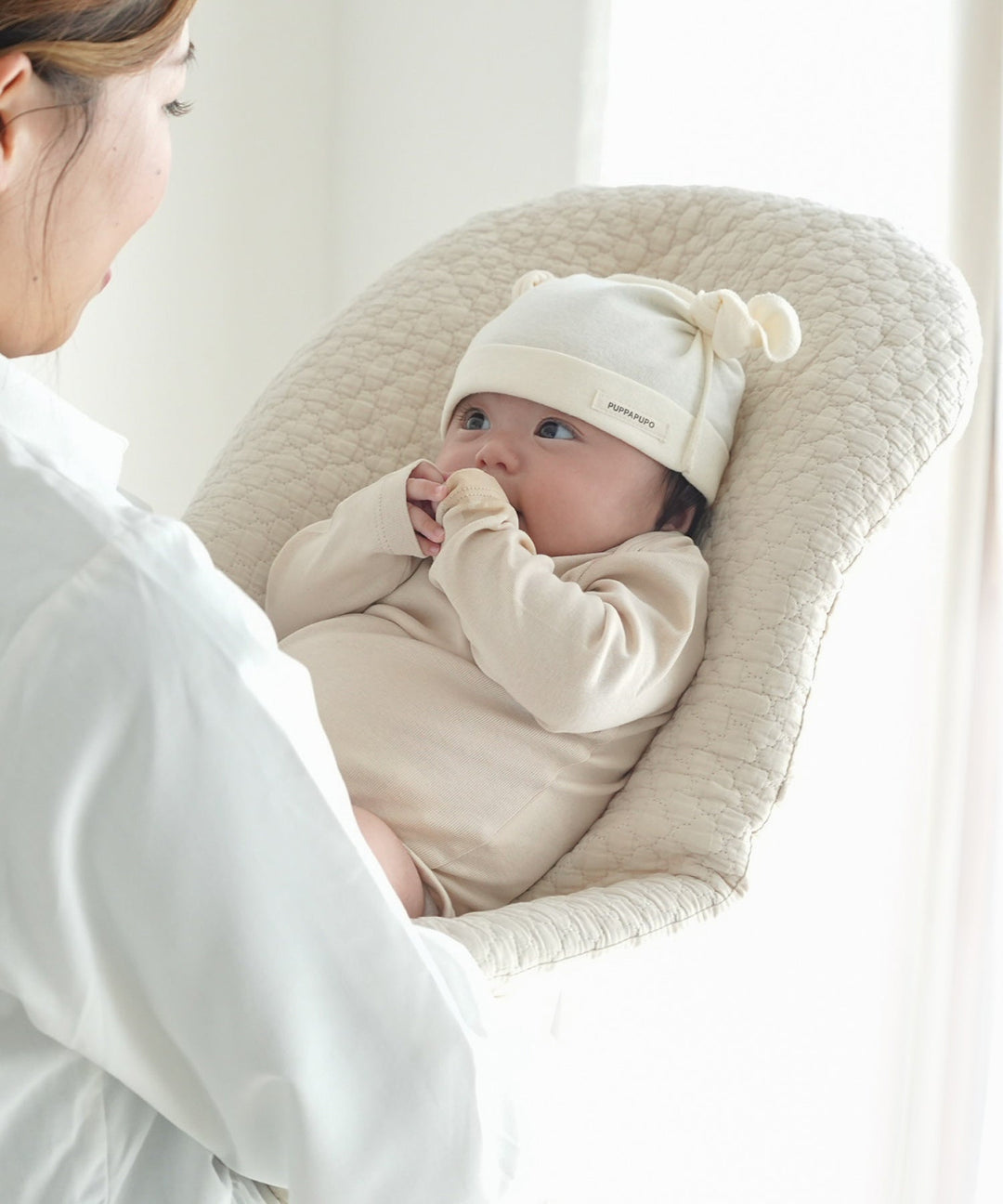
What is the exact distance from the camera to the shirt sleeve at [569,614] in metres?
1.05

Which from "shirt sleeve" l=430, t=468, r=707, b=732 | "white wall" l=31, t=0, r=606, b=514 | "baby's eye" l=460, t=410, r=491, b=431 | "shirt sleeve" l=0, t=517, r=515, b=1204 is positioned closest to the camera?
"shirt sleeve" l=0, t=517, r=515, b=1204

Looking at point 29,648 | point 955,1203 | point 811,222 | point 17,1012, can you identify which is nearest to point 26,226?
point 29,648

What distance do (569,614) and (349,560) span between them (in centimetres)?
26

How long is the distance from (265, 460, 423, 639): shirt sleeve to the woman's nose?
0.19ft

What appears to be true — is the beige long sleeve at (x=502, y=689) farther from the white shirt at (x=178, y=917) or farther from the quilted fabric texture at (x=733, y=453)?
the white shirt at (x=178, y=917)

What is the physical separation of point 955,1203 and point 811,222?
3.80ft

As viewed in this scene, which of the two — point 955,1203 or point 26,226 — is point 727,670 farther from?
point 955,1203

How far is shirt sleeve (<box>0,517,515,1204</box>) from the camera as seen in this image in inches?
20.5

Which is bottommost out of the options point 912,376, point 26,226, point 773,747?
point 773,747

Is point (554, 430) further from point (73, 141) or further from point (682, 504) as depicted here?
point (73, 141)

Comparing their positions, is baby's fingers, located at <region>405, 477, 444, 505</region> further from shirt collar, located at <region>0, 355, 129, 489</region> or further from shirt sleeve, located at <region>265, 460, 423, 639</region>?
shirt collar, located at <region>0, 355, 129, 489</region>

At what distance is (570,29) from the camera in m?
2.10

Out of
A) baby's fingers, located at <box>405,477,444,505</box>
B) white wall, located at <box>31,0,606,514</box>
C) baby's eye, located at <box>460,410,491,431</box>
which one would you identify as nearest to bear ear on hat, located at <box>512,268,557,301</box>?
baby's eye, located at <box>460,410,491,431</box>

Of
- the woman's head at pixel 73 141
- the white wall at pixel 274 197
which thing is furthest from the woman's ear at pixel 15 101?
the white wall at pixel 274 197
